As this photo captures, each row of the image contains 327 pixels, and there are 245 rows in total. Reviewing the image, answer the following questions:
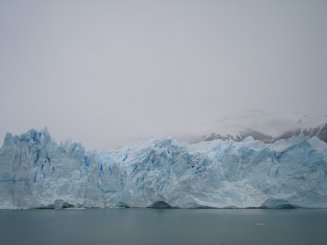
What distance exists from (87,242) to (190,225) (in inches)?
340

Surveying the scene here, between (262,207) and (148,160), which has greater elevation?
(148,160)

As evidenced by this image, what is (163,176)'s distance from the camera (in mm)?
37344

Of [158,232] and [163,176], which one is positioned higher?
[163,176]

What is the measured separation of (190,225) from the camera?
26.2m

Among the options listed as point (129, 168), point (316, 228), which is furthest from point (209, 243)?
point (129, 168)

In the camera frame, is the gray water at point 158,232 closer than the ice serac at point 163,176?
Yes

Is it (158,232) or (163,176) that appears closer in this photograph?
(158,232)

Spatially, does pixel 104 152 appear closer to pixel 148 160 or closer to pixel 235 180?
pixel 148 160

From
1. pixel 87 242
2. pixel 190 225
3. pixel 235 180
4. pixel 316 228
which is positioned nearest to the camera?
pixel 87 242

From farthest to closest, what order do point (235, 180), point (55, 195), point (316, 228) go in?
point (235, 180), point (55, 195), point (316, 228)

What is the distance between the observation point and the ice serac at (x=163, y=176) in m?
34.8

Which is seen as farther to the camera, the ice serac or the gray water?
the ice serac

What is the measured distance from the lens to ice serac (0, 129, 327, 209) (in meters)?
34.8

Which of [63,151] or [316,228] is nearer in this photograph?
[316,228]
